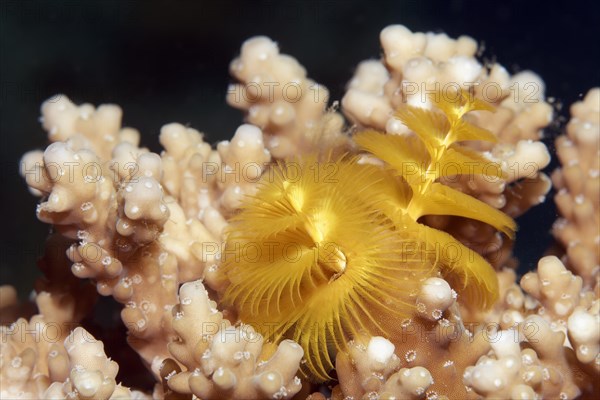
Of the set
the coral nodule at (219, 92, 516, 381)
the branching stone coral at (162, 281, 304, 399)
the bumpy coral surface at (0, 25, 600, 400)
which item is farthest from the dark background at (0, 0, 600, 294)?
the branching stone coral at (162, 281, 304, 399)

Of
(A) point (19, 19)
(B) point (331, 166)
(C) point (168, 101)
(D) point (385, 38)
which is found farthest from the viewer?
(C) point (168, 101)

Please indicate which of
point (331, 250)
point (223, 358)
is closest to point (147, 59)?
point (331, 250)

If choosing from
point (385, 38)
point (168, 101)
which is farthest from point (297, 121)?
point (168, 101)

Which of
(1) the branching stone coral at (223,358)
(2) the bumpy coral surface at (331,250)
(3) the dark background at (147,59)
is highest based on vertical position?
(3) the dark background at (147,59)

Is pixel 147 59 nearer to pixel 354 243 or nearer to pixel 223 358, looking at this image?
pixel 354 243

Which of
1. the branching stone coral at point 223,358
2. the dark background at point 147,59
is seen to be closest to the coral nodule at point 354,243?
the branching stone coral at point 223,358

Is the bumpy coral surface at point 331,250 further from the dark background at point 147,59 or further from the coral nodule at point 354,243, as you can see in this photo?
the dark background at point 147,59

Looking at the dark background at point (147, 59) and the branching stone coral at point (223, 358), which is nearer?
the branching stone coral at point (223, 358)

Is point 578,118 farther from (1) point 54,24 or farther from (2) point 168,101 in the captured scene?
(1) point 54,24
